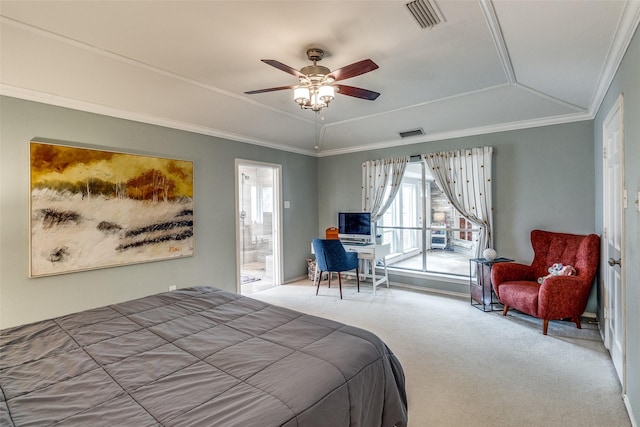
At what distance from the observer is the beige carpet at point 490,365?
2006 millimetres

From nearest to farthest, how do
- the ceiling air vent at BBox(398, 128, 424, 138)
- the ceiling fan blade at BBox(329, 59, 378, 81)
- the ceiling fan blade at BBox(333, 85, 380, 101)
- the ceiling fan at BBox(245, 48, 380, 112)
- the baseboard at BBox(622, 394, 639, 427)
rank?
the baseboard at BBox(622, 394, 639, 427)
the ceiling fan blade at BBox(329, 59, 378, 81)
the ceiling fan at BBox(245, 48, 380, 112)
the ceiling fan blade at BBox(333, 85, 380, 101)
the ceiling air vent at BBox(398, 128, 424, 138)

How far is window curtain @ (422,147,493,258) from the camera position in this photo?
14.0 feet

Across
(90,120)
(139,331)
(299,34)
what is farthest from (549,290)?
(90,120)

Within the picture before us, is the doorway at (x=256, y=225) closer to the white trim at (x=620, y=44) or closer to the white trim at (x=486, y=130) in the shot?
the white trim at (x=486, y=130)

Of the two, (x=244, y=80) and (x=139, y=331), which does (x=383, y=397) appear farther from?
(x=244, y=80)

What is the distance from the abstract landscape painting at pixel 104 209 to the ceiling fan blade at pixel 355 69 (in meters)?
2.54

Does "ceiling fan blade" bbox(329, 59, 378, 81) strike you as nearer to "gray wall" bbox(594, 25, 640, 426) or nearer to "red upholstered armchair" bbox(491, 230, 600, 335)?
"gray wall" bbox(594, 25, 640, 426)

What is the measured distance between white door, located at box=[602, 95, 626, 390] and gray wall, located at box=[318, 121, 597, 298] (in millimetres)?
707

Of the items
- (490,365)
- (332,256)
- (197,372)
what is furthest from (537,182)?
(197,372)

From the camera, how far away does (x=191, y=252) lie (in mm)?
4059

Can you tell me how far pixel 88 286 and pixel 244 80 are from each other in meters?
2.70

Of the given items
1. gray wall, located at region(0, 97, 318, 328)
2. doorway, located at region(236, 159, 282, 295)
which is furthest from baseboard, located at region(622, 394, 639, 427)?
doorway, located at region(236, 159, 282, 295)

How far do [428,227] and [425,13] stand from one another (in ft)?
11.4

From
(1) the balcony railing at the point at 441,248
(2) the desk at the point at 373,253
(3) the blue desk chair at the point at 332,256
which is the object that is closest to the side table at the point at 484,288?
(1) the balcony railing at the point at 441,248
